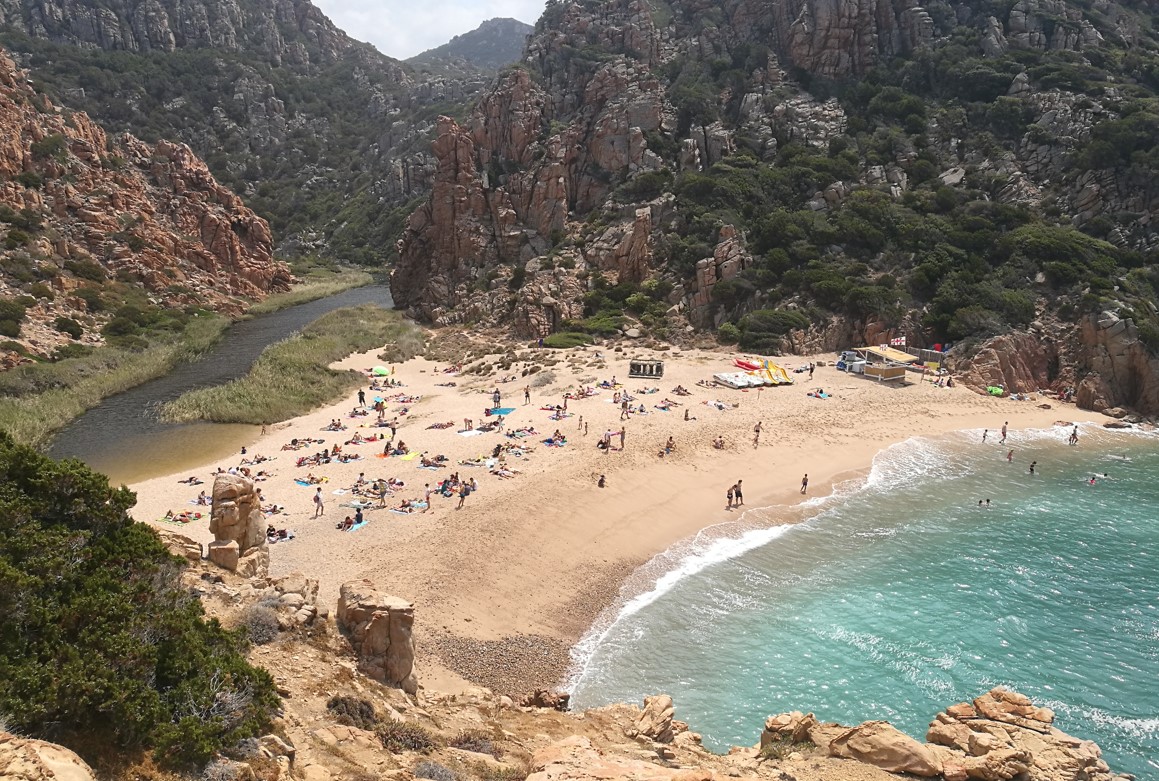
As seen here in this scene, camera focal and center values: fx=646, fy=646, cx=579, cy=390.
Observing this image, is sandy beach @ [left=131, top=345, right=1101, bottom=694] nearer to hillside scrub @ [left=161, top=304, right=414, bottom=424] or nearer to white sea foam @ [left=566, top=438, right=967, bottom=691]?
white sea foam @ [left=566, top=438, right=967, bottom=691]

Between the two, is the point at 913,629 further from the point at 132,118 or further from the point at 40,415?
the point at 132,118

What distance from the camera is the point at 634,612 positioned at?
17188 mm

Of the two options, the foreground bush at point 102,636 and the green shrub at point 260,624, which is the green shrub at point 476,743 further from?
the green shrub at point 260,624

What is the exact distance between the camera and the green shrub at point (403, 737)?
8.65m

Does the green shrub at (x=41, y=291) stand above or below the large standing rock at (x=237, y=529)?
above

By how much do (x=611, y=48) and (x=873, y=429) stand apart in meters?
57.1

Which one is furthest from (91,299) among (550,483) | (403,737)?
(403,737)

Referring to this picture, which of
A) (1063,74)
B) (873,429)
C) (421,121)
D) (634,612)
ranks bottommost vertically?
(634,612)

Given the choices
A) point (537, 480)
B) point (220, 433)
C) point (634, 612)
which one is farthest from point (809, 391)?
point (220, 433)

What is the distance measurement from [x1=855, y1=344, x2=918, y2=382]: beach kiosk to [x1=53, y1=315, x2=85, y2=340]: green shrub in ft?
174

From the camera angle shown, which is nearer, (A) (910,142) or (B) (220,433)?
(B) (220,433)

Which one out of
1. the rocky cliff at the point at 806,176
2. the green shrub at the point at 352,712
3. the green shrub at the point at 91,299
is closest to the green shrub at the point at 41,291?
the green shrub at the point at 91,299

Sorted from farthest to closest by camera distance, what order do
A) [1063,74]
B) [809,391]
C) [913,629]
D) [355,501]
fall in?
[1063,74] < [809,391] < [355,501] < [913,629]

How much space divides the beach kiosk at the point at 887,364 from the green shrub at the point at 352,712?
37.2 meters
